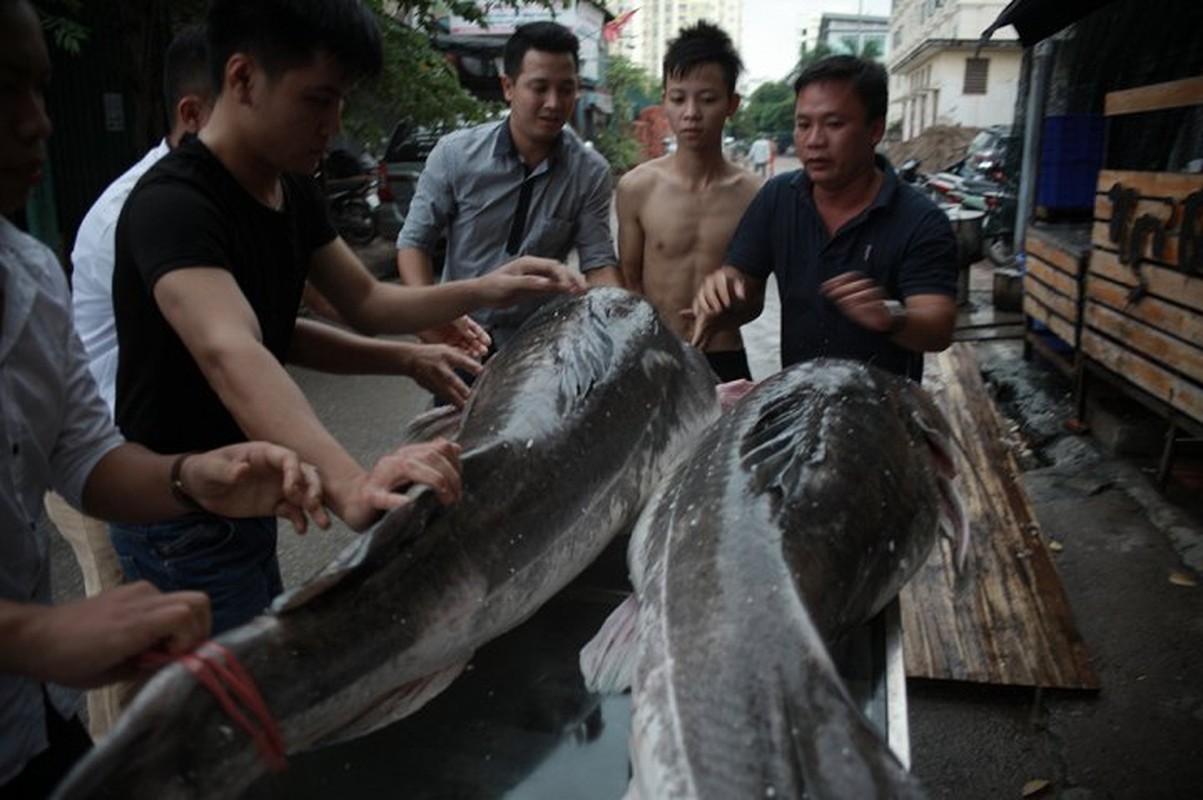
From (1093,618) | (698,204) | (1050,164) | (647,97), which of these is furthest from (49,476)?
(647,97)

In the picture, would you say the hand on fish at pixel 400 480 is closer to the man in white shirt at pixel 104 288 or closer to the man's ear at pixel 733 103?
the man in white shirt at pixel 104 288

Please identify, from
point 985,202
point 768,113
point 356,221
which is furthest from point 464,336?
point 768,113

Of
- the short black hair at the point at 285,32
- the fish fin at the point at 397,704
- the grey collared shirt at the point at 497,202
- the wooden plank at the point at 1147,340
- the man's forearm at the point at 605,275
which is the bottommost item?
the wooden plank at the point at 1147,340

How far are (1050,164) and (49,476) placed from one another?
8947 millimetres

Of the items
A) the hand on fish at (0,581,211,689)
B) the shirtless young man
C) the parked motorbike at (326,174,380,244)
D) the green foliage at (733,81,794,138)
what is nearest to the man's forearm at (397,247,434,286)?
the shirtless young man

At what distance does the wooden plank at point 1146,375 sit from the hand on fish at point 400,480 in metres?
4.52

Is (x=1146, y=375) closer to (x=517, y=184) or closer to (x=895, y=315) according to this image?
(x=895, y=315)

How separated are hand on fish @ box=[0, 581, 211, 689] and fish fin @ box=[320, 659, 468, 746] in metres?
0.33

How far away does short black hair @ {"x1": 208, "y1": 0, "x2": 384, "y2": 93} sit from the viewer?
5.69ft

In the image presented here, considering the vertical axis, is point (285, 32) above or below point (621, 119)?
below

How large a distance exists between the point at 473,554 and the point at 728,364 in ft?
Answer: 8.01

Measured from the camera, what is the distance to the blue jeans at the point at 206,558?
77.4 inches

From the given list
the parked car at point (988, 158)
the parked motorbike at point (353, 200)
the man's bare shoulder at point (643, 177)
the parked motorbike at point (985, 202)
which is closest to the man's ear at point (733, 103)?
the man's bare shoulder at point (643, 177)

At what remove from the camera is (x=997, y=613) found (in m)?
3.70
